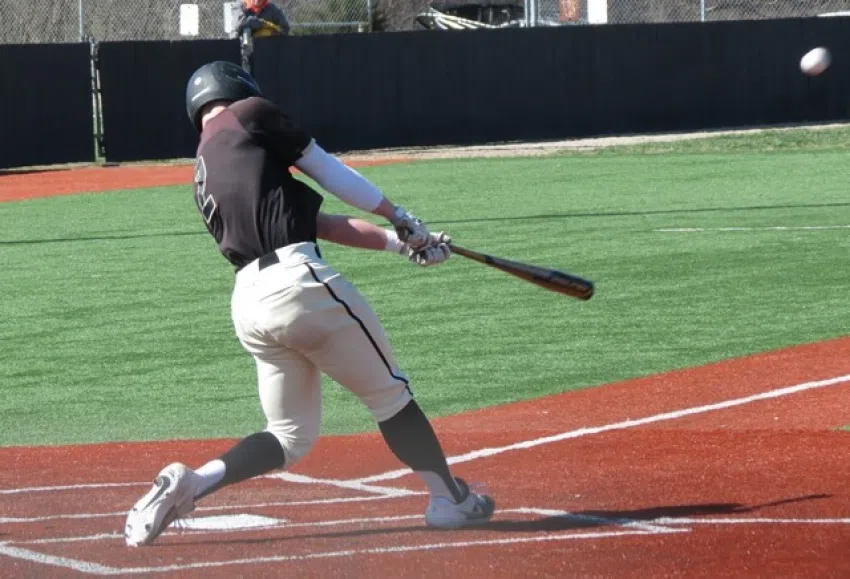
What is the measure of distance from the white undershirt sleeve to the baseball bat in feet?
1.75

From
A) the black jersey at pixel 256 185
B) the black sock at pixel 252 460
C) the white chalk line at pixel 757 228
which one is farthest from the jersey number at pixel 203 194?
the white chalk line at pixel 757 228

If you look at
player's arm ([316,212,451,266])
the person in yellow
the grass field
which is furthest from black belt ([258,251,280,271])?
the person in yellow

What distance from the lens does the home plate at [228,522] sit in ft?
19.8

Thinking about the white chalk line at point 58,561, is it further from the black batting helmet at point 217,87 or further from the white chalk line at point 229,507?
the black batting helmet at point 217,87

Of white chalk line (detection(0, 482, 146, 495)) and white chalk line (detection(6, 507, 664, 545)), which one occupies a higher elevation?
white chalk line (detection(6, 507, 664, 545))

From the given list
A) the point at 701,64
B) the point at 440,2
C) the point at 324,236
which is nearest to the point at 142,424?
the point at 324,236

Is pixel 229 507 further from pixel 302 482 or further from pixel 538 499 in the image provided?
pixel 538 499

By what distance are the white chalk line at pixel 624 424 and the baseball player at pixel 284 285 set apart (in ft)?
4.02

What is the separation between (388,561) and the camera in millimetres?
5398

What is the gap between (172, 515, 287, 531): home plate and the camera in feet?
19.8

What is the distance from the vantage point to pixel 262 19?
24.0 meters

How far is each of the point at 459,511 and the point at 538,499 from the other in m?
0.67

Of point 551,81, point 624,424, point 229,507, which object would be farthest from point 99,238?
point 551,81

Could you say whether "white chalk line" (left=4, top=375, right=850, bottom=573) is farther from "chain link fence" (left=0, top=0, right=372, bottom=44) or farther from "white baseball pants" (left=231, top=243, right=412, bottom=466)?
"chain link fence" (left=0, top=0, right=372, bottom=44)
